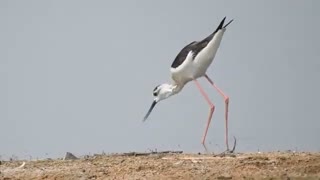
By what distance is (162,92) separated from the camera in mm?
14273

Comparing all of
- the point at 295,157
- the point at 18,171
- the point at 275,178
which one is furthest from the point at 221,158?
the point at 18,171

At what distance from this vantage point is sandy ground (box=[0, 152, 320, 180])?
8734mm

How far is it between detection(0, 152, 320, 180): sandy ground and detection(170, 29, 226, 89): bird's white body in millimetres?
2757

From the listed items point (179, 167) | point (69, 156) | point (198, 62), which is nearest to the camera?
point (179, 167)

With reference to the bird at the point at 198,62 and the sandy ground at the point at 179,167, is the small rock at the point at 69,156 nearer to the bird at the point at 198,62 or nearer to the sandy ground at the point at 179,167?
the sandy ground at the point at 179,167

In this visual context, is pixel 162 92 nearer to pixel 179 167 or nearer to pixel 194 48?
pixel 194 48

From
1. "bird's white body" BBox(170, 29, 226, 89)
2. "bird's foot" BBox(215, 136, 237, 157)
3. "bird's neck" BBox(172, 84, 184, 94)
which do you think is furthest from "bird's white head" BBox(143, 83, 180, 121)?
"bird's foot" BBox(215, 136, 237, 157)

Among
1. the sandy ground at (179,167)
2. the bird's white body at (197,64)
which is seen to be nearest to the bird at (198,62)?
the bird's white body at (197,64)

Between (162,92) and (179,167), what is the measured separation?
513 centimetres

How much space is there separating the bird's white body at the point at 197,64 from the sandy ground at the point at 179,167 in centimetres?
276

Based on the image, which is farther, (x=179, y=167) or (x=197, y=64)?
(x=197, y=64)

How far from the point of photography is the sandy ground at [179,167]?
8.73 m

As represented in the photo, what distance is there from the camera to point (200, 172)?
29.3ft

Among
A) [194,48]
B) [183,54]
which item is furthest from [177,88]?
[194,48]
